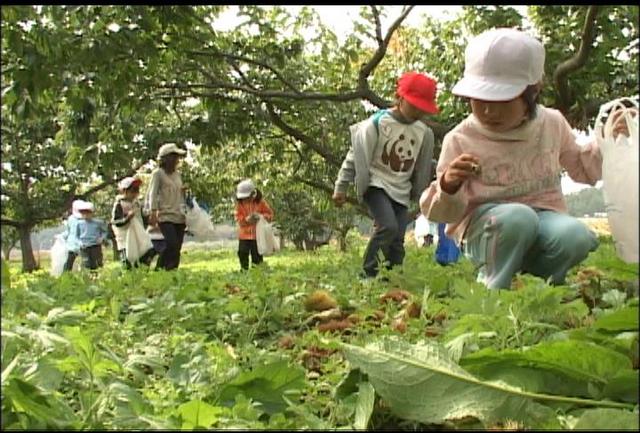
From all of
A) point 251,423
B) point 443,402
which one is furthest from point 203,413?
point 443,402

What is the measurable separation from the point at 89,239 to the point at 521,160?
6779 millimetres

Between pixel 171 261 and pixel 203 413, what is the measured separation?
583 cm

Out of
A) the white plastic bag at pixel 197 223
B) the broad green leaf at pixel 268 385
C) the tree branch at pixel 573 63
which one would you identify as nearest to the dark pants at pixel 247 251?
the white plastic bag at pixel 197 223

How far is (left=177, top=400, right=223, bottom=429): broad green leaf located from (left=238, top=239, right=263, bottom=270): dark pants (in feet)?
23.1

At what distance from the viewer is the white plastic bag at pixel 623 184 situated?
1033 millimetres

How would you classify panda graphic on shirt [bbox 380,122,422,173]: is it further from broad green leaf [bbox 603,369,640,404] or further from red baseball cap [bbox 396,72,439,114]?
broad green leaf [bbox 603,369,640,404]

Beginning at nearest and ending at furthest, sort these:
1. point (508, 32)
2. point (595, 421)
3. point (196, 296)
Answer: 1. point (595, 421)
2. point (508, 32)
3. point (196, 296)

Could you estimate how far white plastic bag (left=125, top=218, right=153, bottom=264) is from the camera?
7.23 m

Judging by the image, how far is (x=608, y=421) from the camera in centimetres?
104

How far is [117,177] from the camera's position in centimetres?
1627

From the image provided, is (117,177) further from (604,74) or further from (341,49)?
(604,74)

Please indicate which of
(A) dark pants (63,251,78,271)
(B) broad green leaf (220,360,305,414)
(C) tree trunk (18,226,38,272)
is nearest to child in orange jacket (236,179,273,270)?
(A) dark pants (63,251,78,271)

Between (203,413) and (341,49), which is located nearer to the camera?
(203,413)

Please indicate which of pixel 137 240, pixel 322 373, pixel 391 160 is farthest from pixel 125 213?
pixel 322 373
